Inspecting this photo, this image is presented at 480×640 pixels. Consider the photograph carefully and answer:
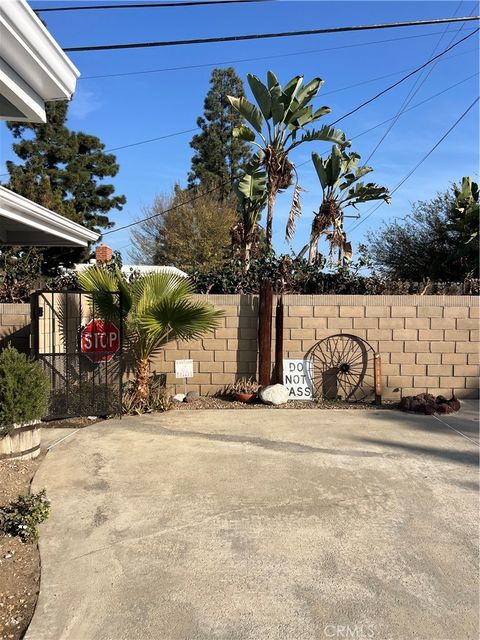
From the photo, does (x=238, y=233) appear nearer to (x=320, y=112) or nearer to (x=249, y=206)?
(x=249, y=206)

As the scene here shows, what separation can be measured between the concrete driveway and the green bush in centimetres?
54

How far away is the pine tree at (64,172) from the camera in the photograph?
22328 mm

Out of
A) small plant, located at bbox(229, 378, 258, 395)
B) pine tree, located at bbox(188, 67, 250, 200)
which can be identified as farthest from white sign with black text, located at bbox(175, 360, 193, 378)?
pine tree, located at bbox(188, 67, 250, 200)

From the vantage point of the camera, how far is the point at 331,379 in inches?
331

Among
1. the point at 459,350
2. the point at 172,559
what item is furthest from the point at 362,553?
the point at 459,350

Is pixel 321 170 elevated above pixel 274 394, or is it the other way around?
pixel 321 170

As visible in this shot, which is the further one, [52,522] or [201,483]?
[201,483]

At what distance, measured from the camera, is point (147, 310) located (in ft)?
23.7

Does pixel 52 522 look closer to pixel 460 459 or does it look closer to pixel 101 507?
pixel 101 507

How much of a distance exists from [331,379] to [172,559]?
18.2 ft

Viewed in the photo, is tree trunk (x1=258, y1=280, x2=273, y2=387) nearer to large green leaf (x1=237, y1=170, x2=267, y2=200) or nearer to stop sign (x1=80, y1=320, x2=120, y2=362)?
stop sign (x1=80, y1=320, x2=120, y2=362)

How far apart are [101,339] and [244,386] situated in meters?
2.32

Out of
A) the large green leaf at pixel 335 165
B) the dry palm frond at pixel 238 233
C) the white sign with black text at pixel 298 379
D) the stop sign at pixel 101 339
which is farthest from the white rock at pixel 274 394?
the large green leaf at pixel 335 165

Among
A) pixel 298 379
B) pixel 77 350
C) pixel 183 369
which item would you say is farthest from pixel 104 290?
pixel 298 379
